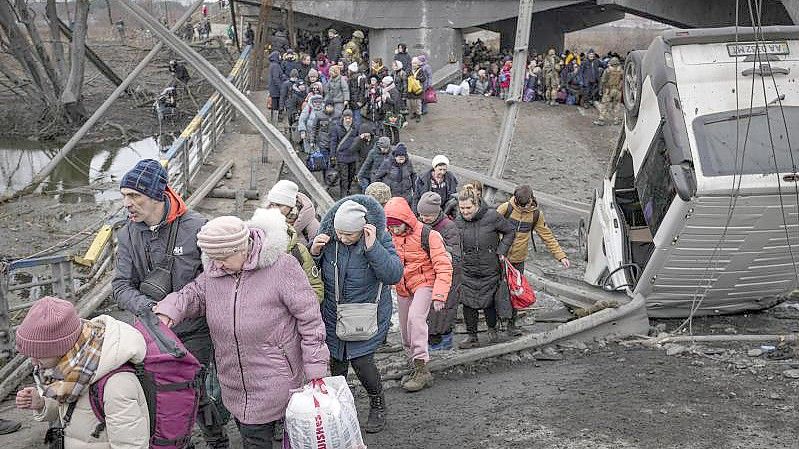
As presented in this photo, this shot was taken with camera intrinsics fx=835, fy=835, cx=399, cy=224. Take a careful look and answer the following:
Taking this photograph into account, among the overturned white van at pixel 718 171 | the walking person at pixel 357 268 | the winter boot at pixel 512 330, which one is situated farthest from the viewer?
the winter boot at pixel 512 330

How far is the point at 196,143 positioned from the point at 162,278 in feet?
35.2

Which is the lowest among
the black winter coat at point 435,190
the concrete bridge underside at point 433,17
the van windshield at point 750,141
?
the black winter coat at point 435,190

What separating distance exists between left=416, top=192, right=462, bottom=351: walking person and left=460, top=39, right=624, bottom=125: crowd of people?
14414 millimetres

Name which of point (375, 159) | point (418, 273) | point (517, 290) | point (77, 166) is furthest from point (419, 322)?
point (77, 166)

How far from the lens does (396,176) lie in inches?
462

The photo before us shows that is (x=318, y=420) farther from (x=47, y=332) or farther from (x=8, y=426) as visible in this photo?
(x=8, y=426)

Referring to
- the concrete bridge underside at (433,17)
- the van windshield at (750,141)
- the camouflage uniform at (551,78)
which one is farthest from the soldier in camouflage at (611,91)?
the van windshield at (750,141)

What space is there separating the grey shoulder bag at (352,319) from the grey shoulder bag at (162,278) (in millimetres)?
1035

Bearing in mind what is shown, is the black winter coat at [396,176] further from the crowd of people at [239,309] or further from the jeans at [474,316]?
the crowd of people at [239,309]

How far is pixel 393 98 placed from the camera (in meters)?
16.5

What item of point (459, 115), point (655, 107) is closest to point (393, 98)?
point (459, 115)

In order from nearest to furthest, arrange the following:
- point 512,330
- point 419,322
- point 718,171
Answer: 1. point 419,322
2. point 718,171
3. point 512,330

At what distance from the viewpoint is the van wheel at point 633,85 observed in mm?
8664

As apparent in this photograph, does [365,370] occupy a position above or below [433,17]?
below
